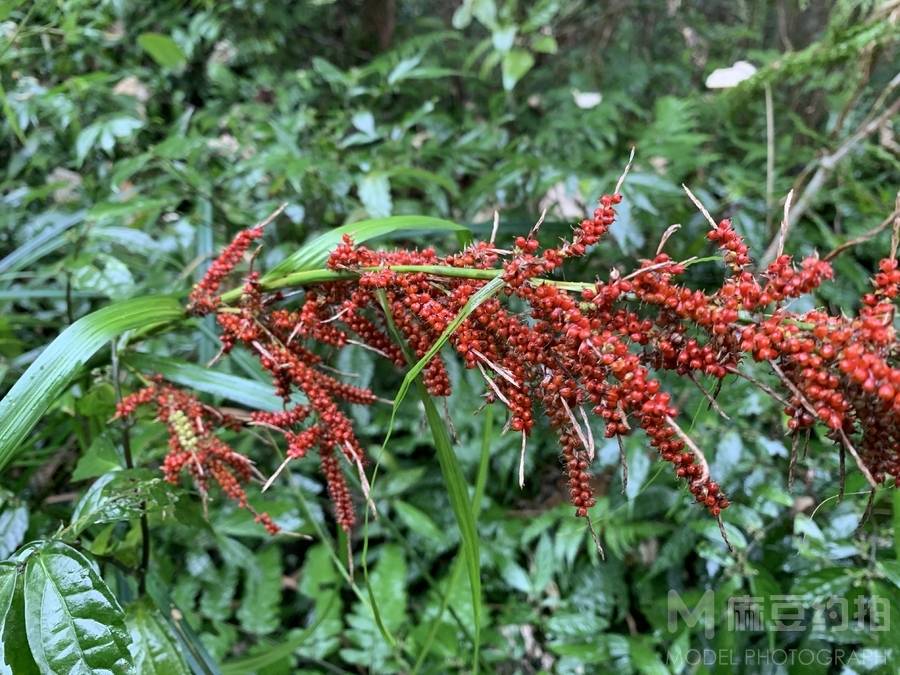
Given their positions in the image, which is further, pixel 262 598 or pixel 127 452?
pixel 262 598

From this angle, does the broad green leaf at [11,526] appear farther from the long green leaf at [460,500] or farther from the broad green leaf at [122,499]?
the long green leaf at [460,500]

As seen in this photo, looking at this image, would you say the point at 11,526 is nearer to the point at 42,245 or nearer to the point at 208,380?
the point at 208,380

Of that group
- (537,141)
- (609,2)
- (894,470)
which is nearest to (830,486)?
(894,470)

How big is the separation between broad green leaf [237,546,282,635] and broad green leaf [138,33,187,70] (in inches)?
49.3

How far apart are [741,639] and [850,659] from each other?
214mm

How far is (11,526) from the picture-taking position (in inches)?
32.9

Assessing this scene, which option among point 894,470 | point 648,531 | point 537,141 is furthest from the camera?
point 537,141

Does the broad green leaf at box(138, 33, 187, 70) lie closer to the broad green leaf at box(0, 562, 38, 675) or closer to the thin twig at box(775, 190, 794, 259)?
the broad green leaf at box(0, 562, 38, 675)

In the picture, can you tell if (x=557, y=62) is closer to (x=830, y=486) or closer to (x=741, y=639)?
(x=830, y=486)

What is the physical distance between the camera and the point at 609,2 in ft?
7.38

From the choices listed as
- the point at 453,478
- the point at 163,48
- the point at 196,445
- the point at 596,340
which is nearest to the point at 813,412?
the point at 596,340

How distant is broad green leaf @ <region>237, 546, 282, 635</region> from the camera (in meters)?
1.36

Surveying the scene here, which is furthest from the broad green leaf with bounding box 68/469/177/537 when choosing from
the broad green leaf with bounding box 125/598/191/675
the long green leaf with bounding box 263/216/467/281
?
the long green leaf with bounding box 263/216/467/281

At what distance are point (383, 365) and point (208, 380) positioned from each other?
71 cm
